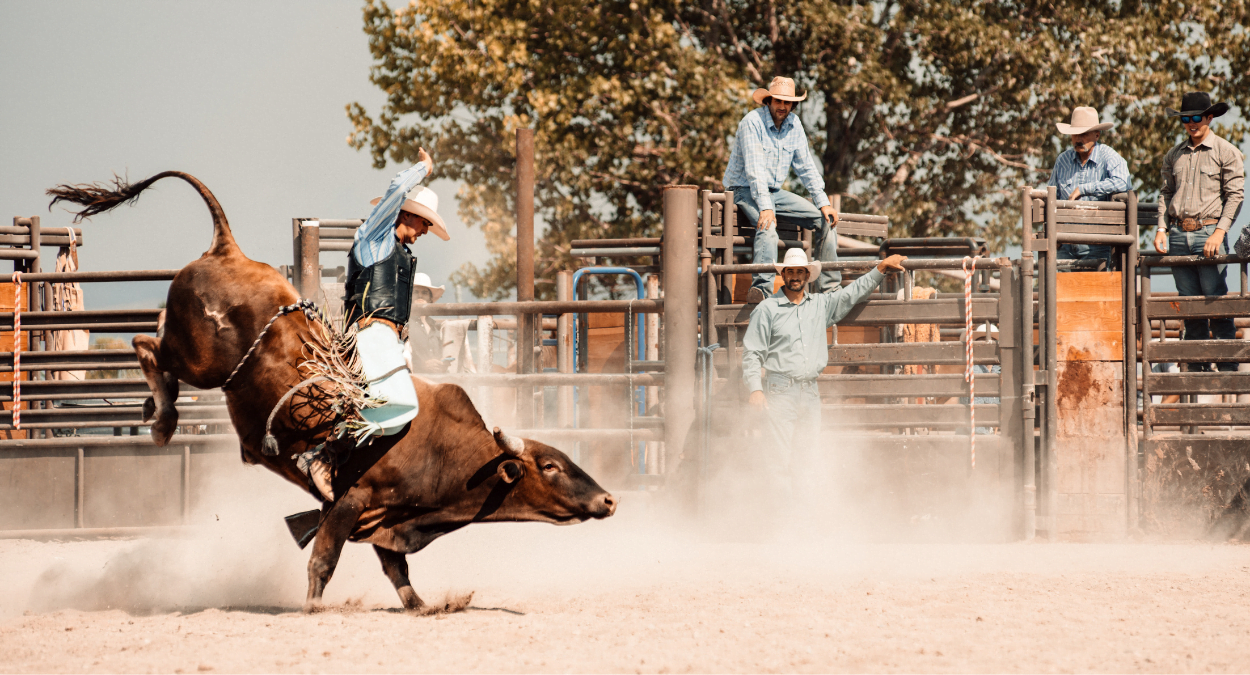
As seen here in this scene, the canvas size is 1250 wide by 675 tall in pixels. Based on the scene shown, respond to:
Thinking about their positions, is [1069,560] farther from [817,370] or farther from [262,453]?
[262,453]

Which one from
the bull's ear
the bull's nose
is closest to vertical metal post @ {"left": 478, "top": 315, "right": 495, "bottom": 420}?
the bull's ear

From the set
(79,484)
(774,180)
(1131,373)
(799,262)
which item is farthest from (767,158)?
(79,484)

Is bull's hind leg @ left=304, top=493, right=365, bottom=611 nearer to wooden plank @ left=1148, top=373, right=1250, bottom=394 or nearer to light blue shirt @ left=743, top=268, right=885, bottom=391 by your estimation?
light blue shirt @ left=743, top=268, right=885, bottom=391

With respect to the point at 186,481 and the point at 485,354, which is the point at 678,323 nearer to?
the point at 485,354

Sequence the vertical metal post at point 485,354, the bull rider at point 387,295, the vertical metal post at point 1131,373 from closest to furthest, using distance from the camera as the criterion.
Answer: the bull rider at point 387,295
the vertical metal post at point 1131,373
the vertical metal post at point 485,354

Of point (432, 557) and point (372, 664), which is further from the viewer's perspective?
point (432, 557)

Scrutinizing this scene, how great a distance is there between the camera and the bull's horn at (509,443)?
16.9ft

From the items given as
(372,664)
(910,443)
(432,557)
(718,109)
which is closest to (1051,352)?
(910,443)

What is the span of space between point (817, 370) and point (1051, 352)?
65.7 inches

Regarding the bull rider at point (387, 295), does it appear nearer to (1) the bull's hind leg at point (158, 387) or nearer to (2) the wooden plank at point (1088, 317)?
(1) the bull's hind leg at point (158, 387)

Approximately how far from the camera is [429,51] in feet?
55.0

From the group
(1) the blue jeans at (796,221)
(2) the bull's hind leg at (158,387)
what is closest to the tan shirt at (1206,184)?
(1) the blue jeans at (796,221)

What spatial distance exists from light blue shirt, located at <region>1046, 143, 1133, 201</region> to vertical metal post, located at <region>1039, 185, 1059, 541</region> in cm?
98

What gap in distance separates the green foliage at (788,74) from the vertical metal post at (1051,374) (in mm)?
8107
